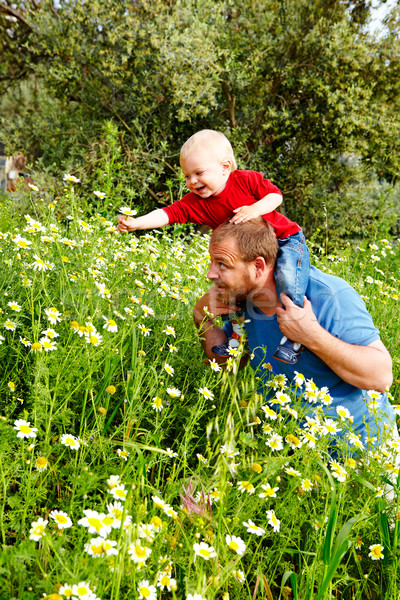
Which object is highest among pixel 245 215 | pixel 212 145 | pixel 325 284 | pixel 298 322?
pixel 212 145

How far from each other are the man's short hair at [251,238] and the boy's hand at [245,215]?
3 cm

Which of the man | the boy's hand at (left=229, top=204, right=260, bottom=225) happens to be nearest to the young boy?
the boy's hand at (left=229, top=204, right=260, bottom=225)

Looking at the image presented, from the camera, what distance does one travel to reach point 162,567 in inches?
51.6

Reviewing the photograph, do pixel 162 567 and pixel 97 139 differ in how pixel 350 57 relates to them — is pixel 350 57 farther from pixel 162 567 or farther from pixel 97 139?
pixel 162 567

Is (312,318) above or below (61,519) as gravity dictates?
above

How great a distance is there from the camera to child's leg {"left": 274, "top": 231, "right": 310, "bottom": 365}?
230cm

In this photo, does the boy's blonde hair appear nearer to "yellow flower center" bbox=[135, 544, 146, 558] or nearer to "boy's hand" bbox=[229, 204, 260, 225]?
"boy's hand" bbox=[229, 204, 260, 225]

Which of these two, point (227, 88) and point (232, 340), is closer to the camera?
point (232, 340)

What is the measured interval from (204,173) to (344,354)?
149 cm

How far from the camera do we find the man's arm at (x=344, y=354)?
2166 millimetres

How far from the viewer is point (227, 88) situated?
8398 mm

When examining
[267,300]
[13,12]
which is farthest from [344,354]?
[13,12]

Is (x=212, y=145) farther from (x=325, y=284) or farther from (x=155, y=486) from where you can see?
(x=155, y=486)

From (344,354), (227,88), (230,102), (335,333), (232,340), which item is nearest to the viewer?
(344,354)
